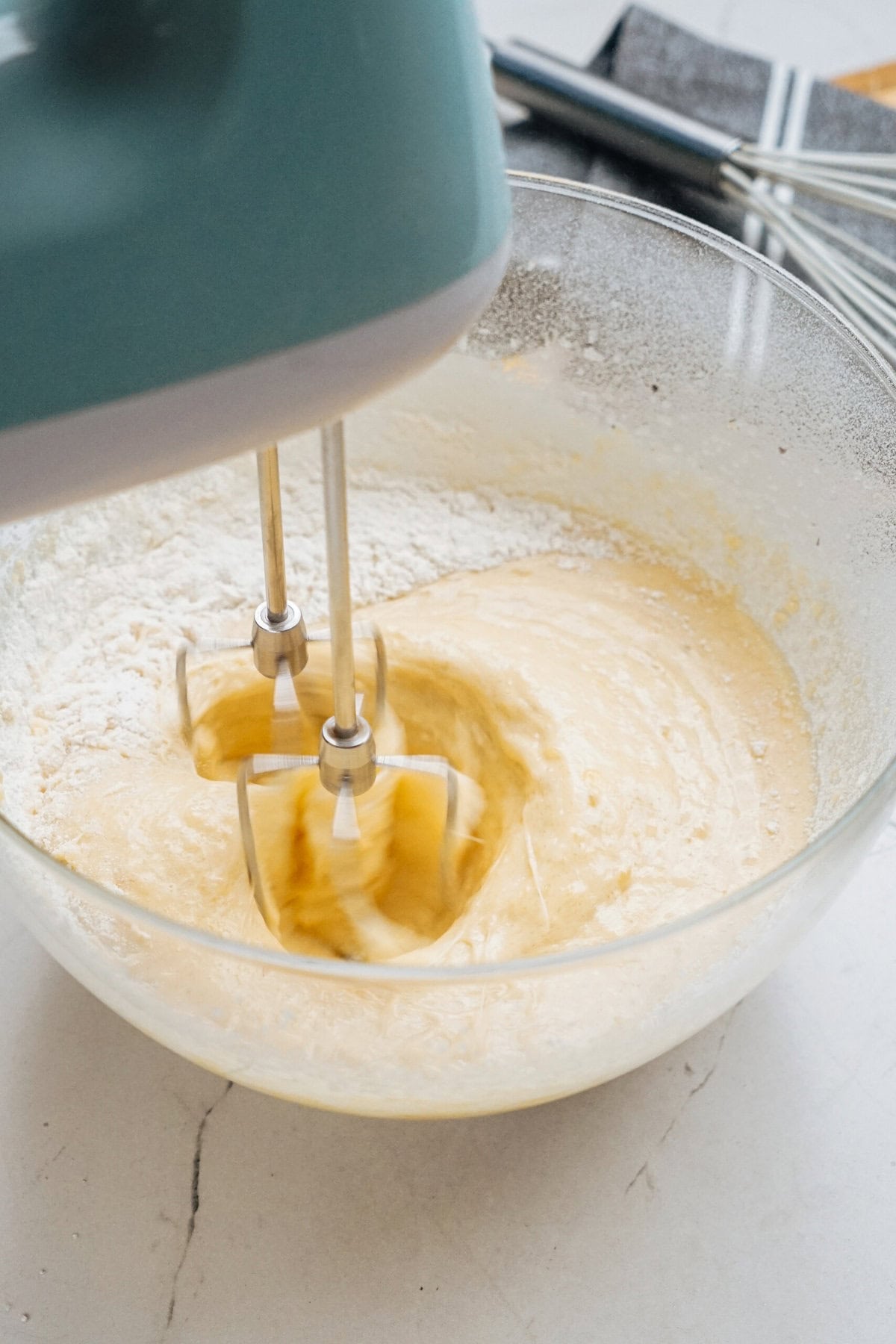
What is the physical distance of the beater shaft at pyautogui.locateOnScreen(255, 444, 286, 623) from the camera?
1.59 feet

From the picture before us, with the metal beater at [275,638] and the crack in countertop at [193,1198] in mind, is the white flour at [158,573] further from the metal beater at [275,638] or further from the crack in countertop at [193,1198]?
the crack in countertop at [193,1198]

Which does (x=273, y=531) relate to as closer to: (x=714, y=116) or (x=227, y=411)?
(x=227, y=411)

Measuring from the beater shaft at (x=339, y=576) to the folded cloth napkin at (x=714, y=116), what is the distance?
488 millimetres

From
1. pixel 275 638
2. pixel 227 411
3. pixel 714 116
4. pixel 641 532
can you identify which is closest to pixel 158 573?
pixel 275 638

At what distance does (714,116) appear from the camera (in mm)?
909

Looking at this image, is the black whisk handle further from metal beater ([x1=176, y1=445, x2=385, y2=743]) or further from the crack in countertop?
the crack in countertop

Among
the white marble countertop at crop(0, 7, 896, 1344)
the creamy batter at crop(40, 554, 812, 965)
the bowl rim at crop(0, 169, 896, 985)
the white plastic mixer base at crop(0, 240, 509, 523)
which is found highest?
the white plastic mixer base at crop(0, 240, 509, 523)

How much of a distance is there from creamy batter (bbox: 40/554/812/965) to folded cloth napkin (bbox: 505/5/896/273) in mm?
302

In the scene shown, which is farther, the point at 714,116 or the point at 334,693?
the point at 714,116

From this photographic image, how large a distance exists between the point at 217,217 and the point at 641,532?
1.51 feet

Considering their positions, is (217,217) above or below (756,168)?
above

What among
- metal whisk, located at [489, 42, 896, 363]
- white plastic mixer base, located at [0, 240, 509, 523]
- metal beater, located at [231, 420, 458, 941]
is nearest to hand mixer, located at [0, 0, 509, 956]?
white plastic mixer base, located at [0, 240, 509, 523]

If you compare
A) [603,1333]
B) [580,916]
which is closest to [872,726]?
[580,916]

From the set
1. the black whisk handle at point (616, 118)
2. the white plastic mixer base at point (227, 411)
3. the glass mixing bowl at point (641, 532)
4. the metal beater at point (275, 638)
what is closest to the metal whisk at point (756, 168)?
the black whisk handle at point (616, 118)
